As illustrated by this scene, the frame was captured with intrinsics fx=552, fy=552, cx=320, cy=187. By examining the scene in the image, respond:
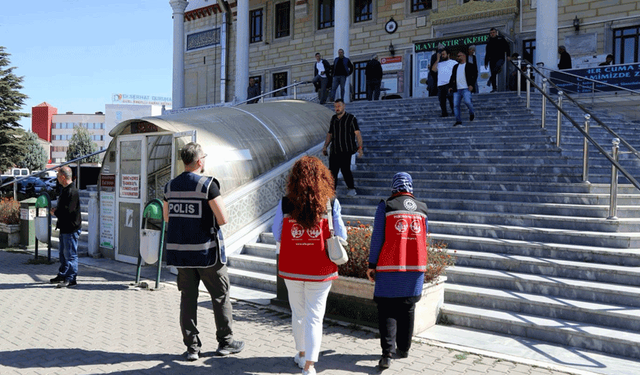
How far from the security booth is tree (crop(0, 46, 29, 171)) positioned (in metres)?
A: 26.6

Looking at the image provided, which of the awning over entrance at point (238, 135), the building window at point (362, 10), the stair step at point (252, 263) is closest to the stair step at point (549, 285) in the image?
the stair step at point (252, 263)

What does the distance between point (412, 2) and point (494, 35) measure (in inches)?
334

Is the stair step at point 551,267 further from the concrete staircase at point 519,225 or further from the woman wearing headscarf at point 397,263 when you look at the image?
the woman wearing headscarf at point 397,263

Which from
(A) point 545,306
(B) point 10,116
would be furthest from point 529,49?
(B) point 10,116

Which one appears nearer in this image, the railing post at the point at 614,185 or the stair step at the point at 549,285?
the stair step at the point at 549,285

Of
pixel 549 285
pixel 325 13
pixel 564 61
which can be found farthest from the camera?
pixel 325 13

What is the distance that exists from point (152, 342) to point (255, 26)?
24.6 metres

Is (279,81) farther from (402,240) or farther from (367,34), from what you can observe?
Result: (402,240)

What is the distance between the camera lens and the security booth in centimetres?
903

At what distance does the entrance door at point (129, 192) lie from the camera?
954 centimetres

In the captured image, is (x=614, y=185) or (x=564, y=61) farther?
(x=564, y=61)

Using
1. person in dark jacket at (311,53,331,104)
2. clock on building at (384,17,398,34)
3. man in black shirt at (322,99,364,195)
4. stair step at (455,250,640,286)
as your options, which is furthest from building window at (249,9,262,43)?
stair step at (455,250,640,286)

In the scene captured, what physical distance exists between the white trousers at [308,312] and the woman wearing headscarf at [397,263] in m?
0.66

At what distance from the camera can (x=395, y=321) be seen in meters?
4.79
